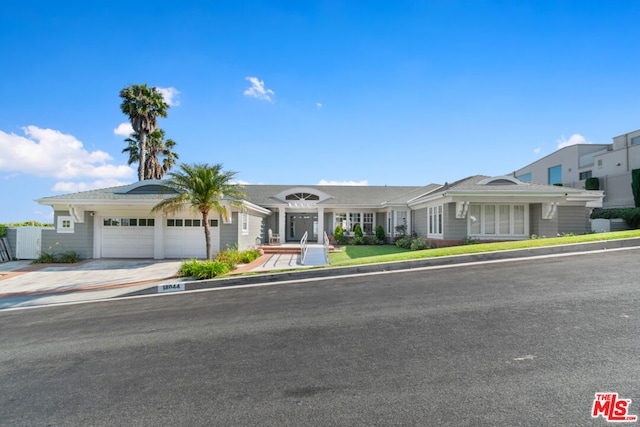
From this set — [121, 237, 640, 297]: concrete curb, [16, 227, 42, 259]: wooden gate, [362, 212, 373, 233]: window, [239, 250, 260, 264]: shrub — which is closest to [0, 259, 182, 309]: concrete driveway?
[16, 227, 42, 259]: wooden gate

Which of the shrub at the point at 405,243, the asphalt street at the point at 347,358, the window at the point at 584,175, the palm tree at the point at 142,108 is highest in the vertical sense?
the palm tree at the point at 142,108

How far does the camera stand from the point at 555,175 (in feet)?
138

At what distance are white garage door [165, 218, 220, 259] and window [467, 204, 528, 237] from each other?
Result: 1409 centimetres

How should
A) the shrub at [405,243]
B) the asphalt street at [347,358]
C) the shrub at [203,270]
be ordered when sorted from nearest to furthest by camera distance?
the asphalt street at [347,358] < the shrub at [203,270] < the shrub at [405,243]

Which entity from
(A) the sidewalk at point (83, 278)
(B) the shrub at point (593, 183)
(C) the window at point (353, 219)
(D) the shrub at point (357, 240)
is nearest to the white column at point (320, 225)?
(C) the window at point (353, 219)

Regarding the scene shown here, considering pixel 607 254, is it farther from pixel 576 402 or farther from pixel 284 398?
pixel 284 398

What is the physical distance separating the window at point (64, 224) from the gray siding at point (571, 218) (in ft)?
85.5

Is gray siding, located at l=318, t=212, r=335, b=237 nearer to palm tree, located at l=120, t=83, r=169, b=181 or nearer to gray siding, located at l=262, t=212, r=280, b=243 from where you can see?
gray siding, located at l=262, t=212, r=280, b=243

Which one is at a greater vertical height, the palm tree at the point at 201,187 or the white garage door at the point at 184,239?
the palm tree at the point at 201,187

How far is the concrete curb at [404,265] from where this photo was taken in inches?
406

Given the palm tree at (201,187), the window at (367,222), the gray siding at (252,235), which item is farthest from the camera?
the window at (367,222)

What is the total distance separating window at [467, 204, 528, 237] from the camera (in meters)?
16.8

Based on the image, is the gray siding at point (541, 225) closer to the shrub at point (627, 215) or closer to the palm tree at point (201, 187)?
the shrub at point (627, 215)

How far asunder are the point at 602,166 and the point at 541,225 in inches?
1018
